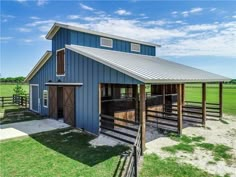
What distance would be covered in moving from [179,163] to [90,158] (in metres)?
2.87

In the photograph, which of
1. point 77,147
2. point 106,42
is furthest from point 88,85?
point 106,42

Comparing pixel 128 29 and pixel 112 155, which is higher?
pixel 128 29

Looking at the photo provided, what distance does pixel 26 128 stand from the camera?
34.2 ft

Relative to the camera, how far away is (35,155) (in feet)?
22.6

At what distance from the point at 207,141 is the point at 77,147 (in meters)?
5.51

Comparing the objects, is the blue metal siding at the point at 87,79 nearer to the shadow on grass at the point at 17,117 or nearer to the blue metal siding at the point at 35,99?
the shadow on grass at the point at 17,117

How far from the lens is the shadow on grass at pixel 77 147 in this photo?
6605 millimetres

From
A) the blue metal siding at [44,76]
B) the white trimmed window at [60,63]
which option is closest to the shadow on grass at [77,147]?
the white trimmed window at [60,63]

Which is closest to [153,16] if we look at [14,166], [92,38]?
[92,38]

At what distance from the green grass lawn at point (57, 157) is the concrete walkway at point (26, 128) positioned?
735 mm

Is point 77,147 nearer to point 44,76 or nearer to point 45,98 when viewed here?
point 45,98

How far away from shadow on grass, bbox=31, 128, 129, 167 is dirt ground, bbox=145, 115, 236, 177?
1.48 m

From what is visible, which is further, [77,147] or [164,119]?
[164,119]

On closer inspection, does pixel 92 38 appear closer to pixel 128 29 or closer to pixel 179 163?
pixel 128 29
